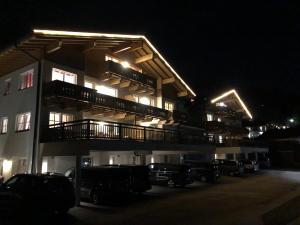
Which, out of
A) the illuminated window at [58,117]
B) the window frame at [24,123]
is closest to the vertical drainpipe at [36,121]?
the illuminated window at [58,117]

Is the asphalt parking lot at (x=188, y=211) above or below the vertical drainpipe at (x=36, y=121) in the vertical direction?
below

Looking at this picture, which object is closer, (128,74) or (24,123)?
(24,123)

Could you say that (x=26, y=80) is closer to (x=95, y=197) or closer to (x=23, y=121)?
(x=23, y=121)

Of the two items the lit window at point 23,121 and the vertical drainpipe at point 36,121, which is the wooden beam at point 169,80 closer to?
the vertical drainpipe at point 36,121

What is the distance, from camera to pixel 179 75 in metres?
32.5

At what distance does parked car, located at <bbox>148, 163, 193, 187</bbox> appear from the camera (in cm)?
2312

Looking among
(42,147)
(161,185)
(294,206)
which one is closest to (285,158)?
(161,185)

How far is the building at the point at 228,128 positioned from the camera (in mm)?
40250

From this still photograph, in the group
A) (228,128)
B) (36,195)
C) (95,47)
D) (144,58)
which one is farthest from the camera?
(228,128)

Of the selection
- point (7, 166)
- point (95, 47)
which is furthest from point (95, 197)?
point (95, 47)

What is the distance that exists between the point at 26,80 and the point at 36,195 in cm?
1205

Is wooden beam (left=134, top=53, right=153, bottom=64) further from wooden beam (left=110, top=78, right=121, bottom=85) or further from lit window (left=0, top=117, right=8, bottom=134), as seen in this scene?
lit window (left=0, top=117, right=8, bottom=134)

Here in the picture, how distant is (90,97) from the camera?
20.9 meters

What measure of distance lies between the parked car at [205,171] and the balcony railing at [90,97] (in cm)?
638
